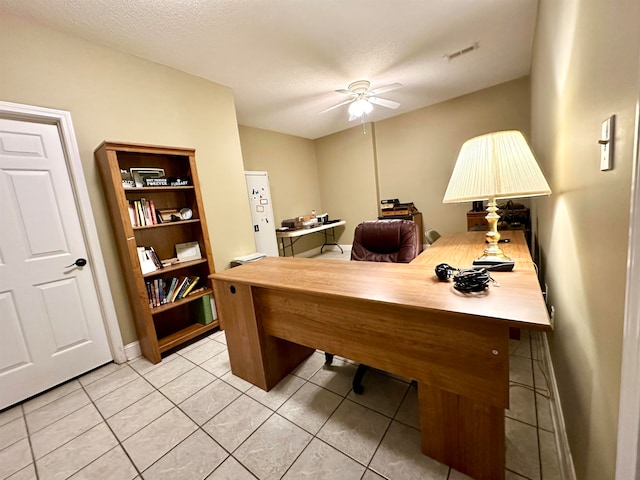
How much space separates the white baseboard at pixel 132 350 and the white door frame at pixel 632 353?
3.05m

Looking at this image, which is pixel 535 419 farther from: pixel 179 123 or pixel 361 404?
pixel 179 123

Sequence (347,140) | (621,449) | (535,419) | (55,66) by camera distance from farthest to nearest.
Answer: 1. (347,140)
2. (55,66)
3. (535,419)
4. (621,449)

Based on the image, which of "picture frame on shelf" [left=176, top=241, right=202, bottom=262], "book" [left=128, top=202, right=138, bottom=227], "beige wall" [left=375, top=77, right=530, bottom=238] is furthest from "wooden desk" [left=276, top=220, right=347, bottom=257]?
"book" [left=128, top=202, right=138, bottom=227]

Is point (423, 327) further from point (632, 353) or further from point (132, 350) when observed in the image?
point (132, 350)

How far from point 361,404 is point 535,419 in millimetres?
920

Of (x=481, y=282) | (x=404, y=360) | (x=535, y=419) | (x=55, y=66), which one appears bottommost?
(x=535, y=419)

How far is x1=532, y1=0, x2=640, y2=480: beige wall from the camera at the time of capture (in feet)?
2.09

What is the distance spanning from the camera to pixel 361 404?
1.61 m

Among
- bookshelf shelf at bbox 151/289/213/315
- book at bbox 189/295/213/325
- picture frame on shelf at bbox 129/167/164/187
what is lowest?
book at bbox 189/295/213/325

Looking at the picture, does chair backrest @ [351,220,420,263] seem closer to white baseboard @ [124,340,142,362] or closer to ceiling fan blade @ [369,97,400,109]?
ceiling fan blade @ [369,97,400,109]

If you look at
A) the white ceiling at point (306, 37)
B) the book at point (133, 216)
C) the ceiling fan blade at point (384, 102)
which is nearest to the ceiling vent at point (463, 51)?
the white ceiling at point (306, 37)

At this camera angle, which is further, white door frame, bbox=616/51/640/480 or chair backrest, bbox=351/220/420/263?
chair backrest, bbox=351/220/420/263

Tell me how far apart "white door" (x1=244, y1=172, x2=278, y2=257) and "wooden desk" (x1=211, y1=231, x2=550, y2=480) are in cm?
252

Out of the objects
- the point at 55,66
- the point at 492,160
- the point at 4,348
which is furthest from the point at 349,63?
the point at 4,348
